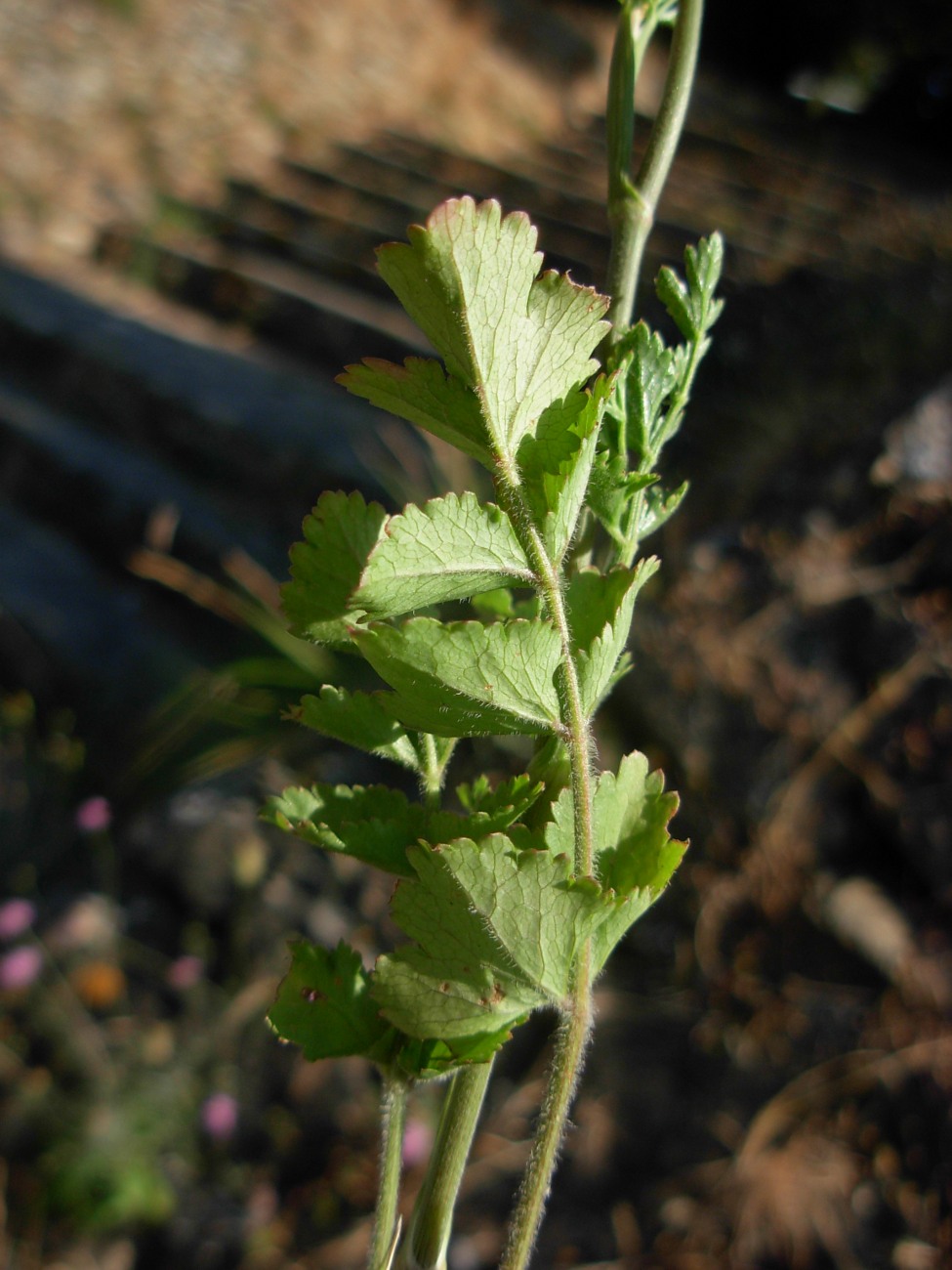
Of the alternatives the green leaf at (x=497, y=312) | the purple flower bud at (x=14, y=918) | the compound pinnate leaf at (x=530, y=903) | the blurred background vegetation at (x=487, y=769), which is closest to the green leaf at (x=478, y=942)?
the compound pinnate leaf at (x=530, y=903)

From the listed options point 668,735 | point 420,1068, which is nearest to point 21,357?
point 668,735

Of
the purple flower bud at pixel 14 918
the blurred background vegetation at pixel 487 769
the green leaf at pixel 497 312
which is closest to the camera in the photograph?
the green leaf at pixel 497 312

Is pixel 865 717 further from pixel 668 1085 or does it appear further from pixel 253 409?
pixel 253 409

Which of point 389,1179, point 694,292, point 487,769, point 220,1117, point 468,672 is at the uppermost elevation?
point 694,292

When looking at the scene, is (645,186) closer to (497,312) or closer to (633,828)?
(497,312)

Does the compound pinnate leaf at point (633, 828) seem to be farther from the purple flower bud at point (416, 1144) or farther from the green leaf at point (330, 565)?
the purple flower bud at point (416, 1144)

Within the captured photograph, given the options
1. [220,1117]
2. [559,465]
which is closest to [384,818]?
[559,465]
